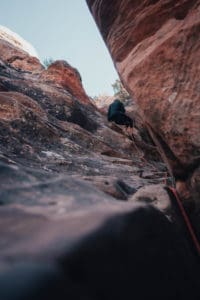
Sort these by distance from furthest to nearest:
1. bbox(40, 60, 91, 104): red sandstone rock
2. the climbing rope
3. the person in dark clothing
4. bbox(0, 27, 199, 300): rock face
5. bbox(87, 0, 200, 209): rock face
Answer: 1. bbox(40, 60, 91, 104): red sandstone rock
2. the person in dark clothing
3. bbox(87, 0, 200, 209): rock face
4. the climbing rope
5. bbox(0, 27, 199, 300): rock face

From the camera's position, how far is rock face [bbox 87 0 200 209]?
3.56 metres

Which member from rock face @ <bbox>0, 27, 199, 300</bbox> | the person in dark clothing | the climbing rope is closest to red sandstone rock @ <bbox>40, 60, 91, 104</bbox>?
the person in dark clothing

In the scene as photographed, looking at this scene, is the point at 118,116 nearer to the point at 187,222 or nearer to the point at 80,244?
the point at 187,222

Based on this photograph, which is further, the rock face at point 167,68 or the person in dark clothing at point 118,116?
the person in dark clothing at point 118,116

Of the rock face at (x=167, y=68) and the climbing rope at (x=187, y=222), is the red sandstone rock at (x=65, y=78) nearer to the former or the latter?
the rock face at (x=167, y=68)

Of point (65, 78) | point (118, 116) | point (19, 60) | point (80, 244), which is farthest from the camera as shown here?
point (19, 60)

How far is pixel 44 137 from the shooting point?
6281 mm

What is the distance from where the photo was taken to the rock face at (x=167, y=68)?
140 inches

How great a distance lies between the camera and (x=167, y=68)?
12.4ft

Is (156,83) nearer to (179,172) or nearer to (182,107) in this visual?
(182,107)

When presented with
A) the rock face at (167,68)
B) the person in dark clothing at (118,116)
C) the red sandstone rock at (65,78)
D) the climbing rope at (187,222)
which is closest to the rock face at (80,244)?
the climbing rope at (187,222)

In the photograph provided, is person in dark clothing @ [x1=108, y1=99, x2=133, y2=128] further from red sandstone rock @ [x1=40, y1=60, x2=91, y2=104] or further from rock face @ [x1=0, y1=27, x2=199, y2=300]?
rock face @ [x1=0, y1=27, x2=199, y2=300]

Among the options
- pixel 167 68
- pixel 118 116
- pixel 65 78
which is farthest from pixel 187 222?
pixel 65 78

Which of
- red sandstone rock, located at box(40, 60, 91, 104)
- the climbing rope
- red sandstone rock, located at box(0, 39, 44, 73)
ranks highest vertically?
red sandstone rock, located at box(0, 39, 44, 73)
